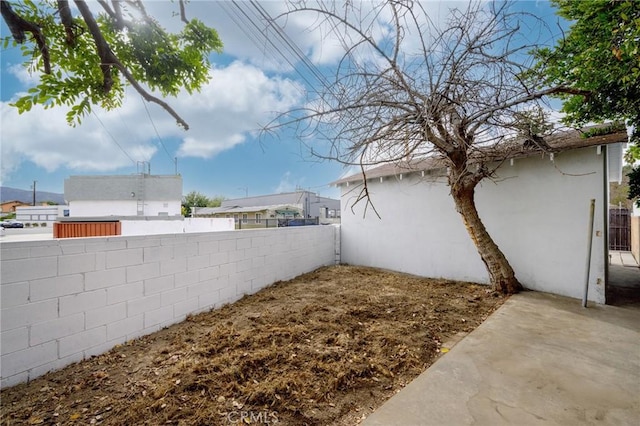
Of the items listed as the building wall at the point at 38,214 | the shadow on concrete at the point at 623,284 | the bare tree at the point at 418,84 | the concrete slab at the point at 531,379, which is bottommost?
the concrete slab at the point at 531,379

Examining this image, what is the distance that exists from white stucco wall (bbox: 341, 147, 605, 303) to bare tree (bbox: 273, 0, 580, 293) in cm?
87

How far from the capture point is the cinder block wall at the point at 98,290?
2.10 m

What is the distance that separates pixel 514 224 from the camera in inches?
202

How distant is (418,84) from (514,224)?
3.37m

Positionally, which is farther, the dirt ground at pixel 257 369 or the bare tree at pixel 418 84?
the bare tree at pixel 418 84

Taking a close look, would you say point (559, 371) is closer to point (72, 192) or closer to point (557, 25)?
point (557, 25)

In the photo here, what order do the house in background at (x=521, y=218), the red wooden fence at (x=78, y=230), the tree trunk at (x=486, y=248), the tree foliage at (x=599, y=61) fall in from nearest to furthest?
1. the tree foliage at (x=599, y=61)
2. the house in background at (x=521, y=218)
3. the tree trunk at (x=486, y=248)
4. the red wooden fence at (x=78, y=230)

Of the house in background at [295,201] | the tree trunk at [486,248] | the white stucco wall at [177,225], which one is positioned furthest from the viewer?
the house in background at [295,201]

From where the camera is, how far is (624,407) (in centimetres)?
194

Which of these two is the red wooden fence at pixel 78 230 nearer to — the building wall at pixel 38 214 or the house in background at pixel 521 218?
the house in background at pixel 521 218

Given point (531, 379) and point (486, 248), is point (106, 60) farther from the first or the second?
point (486, 248)

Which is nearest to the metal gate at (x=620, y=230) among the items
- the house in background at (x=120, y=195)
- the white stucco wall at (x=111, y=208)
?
the house in background at (x=120, y=195)

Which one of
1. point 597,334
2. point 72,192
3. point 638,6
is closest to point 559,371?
point 597,334

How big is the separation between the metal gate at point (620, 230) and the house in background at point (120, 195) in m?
26.3
